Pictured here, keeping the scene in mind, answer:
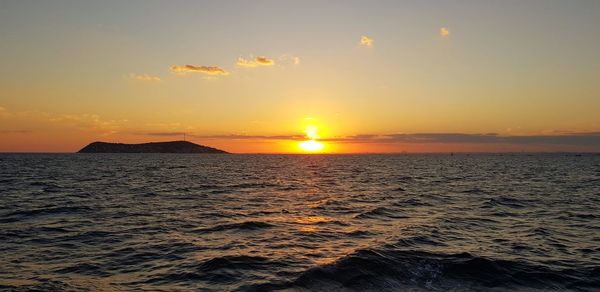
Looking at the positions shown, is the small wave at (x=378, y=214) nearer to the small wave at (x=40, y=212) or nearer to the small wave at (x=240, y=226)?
the small wave at (x=240, y=226)

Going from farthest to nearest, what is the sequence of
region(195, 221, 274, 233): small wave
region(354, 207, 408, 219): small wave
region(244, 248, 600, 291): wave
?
region(354, 207, 408, 219): small wave → region(195, 221, 274, 233): small wave → region(244, 248, 600, 291): wave

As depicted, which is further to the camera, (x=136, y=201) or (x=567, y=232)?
(x=136, y=201)

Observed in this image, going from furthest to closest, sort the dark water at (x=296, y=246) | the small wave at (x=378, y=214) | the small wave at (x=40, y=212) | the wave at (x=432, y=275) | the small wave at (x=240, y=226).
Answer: the small wave at (x=378, y=214), the small wave at (x=40, y=212), the small wave at (x=240, y=226), the dark water at (x=296, y=246), the wave at (x=432, y=275)

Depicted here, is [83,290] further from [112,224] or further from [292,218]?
[292,218]

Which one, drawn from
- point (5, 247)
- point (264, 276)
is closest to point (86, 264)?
point (5, 247)

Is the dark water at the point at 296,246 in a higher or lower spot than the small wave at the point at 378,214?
higher

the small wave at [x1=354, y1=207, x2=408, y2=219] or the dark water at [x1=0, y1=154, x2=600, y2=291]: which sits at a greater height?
the dark water at [x1=0, y1=154, x2=600, y2=291]

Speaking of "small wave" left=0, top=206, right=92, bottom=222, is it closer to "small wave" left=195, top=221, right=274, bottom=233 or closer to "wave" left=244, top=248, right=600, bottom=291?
"small wave" left=195, top=221, right=274, bottom=233

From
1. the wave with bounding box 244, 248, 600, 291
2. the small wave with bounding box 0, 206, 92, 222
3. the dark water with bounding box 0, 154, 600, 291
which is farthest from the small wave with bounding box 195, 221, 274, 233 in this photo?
the small wave with bounding box 0, 206, 92, 222

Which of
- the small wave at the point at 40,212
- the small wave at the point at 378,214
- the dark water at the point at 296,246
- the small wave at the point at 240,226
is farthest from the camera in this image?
the small wave at the point at 378,214

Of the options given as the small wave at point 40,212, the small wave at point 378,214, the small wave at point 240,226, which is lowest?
the small wave at point 378,214

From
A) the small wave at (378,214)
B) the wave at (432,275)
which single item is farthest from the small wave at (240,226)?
the wave at (432,275)

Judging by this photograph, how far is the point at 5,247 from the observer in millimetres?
18625

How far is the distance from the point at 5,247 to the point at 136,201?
17531 mm
